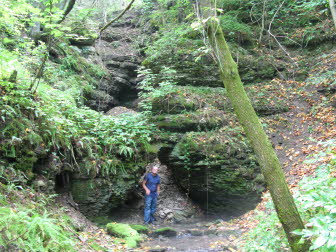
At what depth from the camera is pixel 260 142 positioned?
3.84m

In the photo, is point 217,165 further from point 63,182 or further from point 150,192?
point 63,182

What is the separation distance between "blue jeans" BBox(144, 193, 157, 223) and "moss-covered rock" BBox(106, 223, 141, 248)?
1674mm

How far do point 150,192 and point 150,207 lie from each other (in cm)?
47

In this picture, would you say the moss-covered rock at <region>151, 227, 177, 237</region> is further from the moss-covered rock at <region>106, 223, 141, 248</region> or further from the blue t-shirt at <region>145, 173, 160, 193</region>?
the blue t-shirt at <region>145, 173, 160, 193</region>

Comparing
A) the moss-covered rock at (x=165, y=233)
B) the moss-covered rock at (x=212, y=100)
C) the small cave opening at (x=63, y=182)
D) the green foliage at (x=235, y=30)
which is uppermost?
the green foliage at (x=235, y=30)

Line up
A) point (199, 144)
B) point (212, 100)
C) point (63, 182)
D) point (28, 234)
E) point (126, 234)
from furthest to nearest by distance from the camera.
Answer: point (212, 100) < point (199, 144) < point (63, 182) < point (126, 234) < point (28, 234)

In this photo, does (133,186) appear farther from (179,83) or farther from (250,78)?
(250,78)

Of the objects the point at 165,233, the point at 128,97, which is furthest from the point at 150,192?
the point at 128,97

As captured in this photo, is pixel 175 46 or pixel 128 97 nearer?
pixel 175 46

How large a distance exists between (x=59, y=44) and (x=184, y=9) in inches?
281

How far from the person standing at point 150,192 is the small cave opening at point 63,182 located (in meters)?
2.28

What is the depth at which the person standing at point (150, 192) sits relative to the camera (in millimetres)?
8312

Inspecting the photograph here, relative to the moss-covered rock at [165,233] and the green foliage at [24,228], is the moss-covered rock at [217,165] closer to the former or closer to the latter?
the moss-covered rock at [165,233]

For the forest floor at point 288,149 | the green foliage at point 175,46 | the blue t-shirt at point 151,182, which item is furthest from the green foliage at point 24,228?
the green foliage at point 175,46
